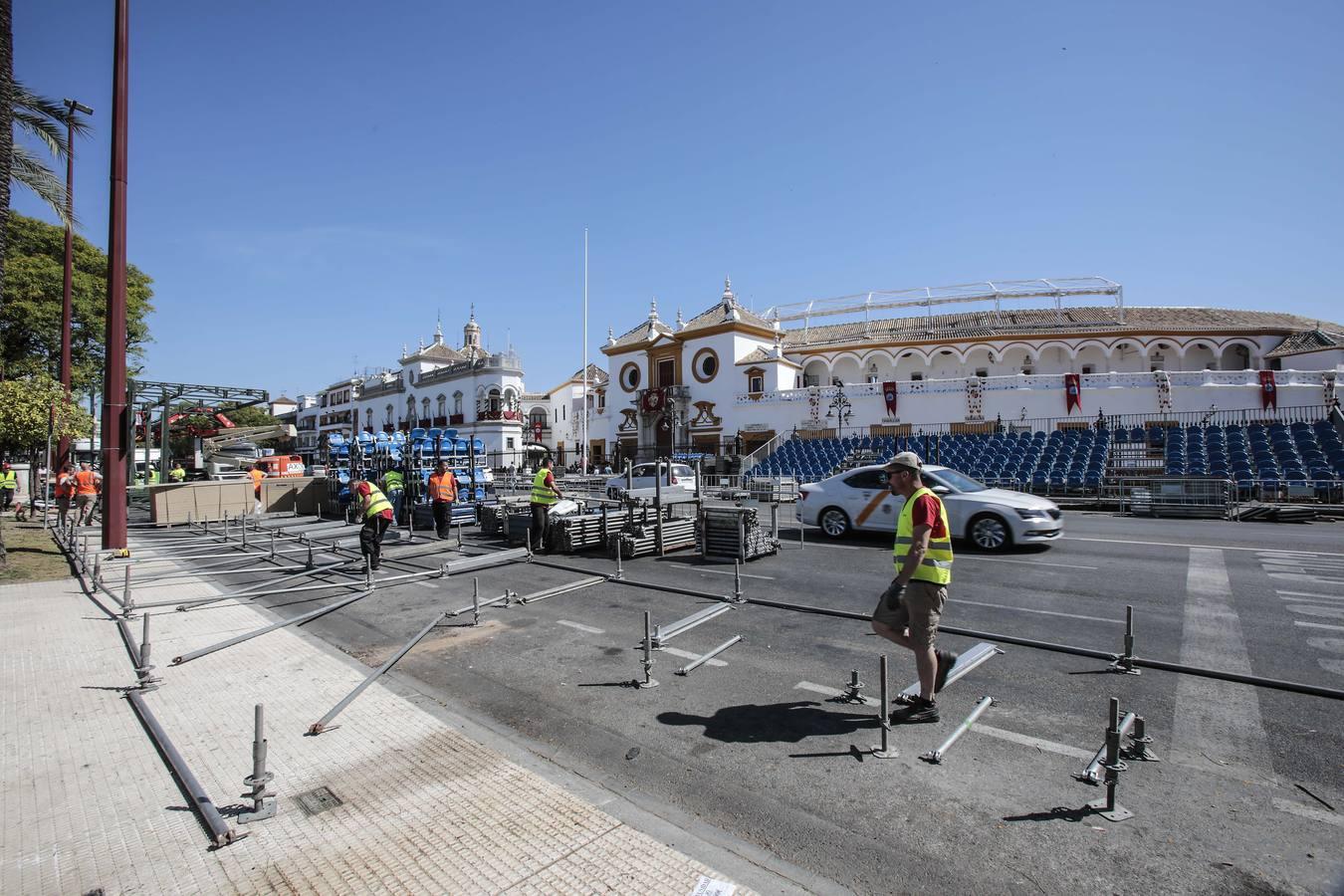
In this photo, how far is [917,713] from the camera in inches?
188

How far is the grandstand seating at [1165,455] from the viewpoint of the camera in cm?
2005

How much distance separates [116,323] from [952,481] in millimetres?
16868

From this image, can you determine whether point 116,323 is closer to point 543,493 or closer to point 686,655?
point 543,493

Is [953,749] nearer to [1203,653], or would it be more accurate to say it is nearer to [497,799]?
[497,799]

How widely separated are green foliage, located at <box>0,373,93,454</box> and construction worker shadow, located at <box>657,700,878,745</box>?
66.8 ft

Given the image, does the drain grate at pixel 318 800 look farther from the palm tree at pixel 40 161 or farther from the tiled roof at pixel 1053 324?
the tiled roof at pixel 1053 324

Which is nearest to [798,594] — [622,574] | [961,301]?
[622,574]

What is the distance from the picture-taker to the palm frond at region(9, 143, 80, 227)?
42.7 feet

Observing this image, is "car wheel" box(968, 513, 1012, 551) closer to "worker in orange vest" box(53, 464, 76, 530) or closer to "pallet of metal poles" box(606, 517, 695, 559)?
"pallet of metal poles" box(606, 517, 695, 559)

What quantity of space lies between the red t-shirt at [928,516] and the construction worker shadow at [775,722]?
1.49m

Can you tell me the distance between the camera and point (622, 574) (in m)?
10.2

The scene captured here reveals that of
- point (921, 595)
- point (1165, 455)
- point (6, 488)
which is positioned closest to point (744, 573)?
point (921, 595)

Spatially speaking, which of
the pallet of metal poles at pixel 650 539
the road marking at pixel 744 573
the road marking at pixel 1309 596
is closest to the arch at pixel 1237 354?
the road marking at pixel 1309 596

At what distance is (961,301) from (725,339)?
1673cm
